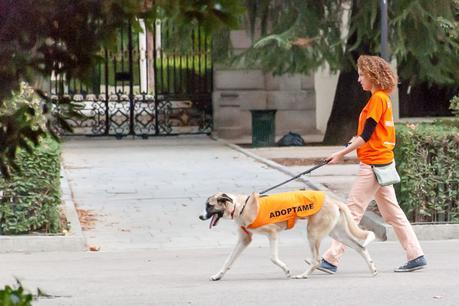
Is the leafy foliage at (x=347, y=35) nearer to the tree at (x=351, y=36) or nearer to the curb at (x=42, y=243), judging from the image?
the tree at (x=351, y=36)

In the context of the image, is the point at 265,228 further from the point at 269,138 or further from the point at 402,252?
the point at 269,138

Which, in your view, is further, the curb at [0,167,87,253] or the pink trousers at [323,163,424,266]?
the curb at [0,167,87,253]

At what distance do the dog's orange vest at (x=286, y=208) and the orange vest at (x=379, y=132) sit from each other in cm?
69

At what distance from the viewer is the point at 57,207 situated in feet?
42.0

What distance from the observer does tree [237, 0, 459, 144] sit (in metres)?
21.9

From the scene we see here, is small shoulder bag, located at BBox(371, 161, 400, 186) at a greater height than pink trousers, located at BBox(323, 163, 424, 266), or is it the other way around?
small shoulder bag, located at BBox(371, 161, 400, 186)

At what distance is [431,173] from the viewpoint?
42.0 feet

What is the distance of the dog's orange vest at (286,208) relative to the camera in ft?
31.9

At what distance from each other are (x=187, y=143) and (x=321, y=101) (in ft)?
13.7

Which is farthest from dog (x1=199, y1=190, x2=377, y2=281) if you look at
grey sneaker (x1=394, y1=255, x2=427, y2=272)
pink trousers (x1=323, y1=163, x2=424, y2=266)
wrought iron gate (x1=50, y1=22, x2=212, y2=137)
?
wrought iron gate (x1=50, y1=22, x2=212, y2=137)

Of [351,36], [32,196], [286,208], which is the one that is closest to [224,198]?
[286,208]

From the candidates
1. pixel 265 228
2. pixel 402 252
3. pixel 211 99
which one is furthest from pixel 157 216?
pixel 211 99

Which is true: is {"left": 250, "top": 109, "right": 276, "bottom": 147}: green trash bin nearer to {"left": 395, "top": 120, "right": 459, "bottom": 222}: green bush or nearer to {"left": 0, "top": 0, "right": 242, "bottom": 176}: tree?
{"left": 395, "top": 120, "right": 459, "bottom": 222}: green bush

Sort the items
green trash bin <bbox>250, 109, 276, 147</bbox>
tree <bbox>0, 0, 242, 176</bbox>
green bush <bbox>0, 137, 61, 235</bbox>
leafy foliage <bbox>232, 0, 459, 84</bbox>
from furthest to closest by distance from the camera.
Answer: green trash bin <bbox>250, 109, 276, 147</bbox>, leafy foliage <bbox>232, 0, 459, 84</bbox>, green bush <bbox>0, 137, 61, 235</bbox>, tree <bbox>0, 0, 242, 176</bbox>
